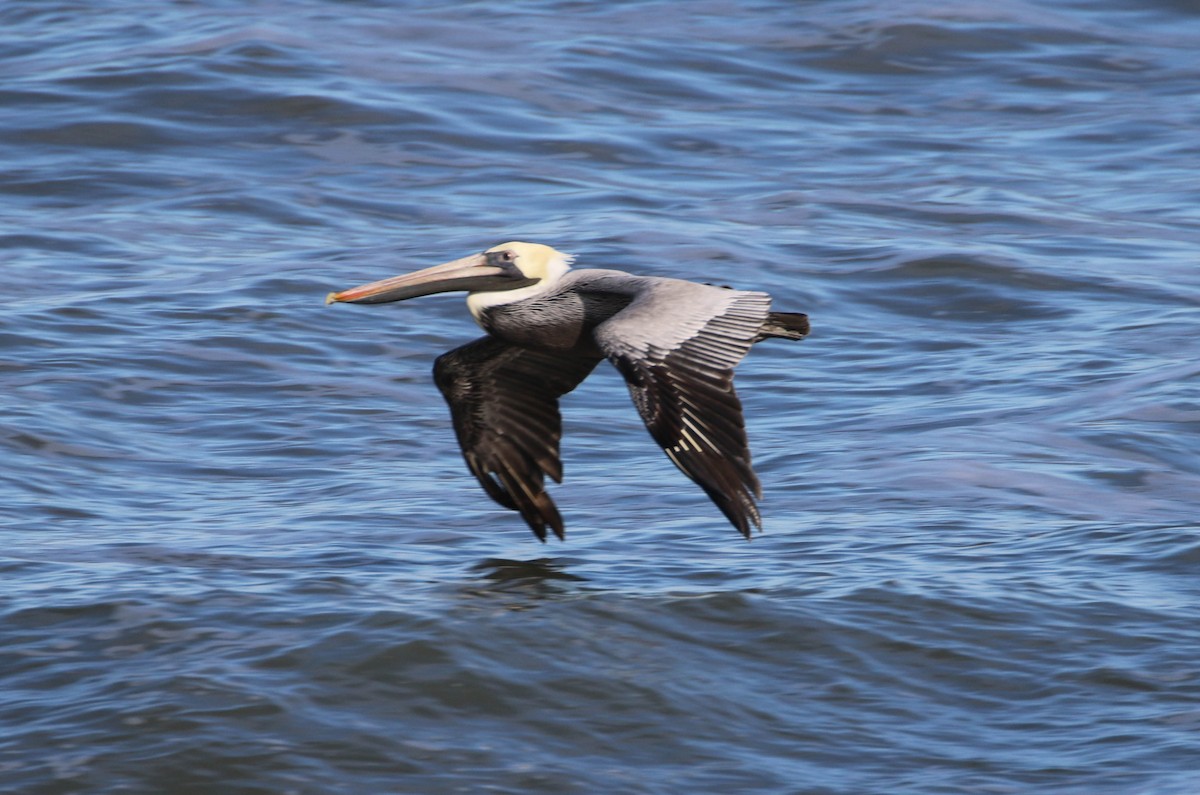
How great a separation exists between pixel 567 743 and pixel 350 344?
5.28 meters

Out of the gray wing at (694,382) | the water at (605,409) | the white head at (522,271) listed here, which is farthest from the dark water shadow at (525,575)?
the white head at (522,271)

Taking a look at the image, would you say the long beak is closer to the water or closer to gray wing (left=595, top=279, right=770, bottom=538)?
gray wing (left=595, top=279, right=770, bottom=538)

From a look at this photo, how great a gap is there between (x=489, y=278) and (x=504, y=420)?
1.80 feet

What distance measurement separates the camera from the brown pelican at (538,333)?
628cm

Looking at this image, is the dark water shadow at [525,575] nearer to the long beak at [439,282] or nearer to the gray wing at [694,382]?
the gray wing at [694,382]

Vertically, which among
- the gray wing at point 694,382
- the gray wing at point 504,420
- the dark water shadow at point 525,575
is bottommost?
the dark water shadow at point 525,575

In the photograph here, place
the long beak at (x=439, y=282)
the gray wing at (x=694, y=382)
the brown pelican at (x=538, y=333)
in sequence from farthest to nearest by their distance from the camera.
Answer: the long beak at (x=439, y=282) → the brown pelican at (x=538, y=333) → the gray wing at (x=694, y=382)

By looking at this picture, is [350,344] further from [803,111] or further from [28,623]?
[803,111]

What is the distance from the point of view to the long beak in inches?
273

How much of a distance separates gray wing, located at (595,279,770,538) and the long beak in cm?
82

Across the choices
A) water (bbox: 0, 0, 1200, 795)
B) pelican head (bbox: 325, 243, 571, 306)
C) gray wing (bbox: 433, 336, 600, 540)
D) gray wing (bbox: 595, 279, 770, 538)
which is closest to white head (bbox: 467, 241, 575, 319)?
pelican head (bbox: 325, 243, 571, 306)

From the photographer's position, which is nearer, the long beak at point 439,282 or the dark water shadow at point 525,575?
the dark water shadow at point 525,575

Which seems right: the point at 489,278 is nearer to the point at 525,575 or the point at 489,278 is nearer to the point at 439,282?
the point at 439,282

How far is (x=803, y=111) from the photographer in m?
15.6
